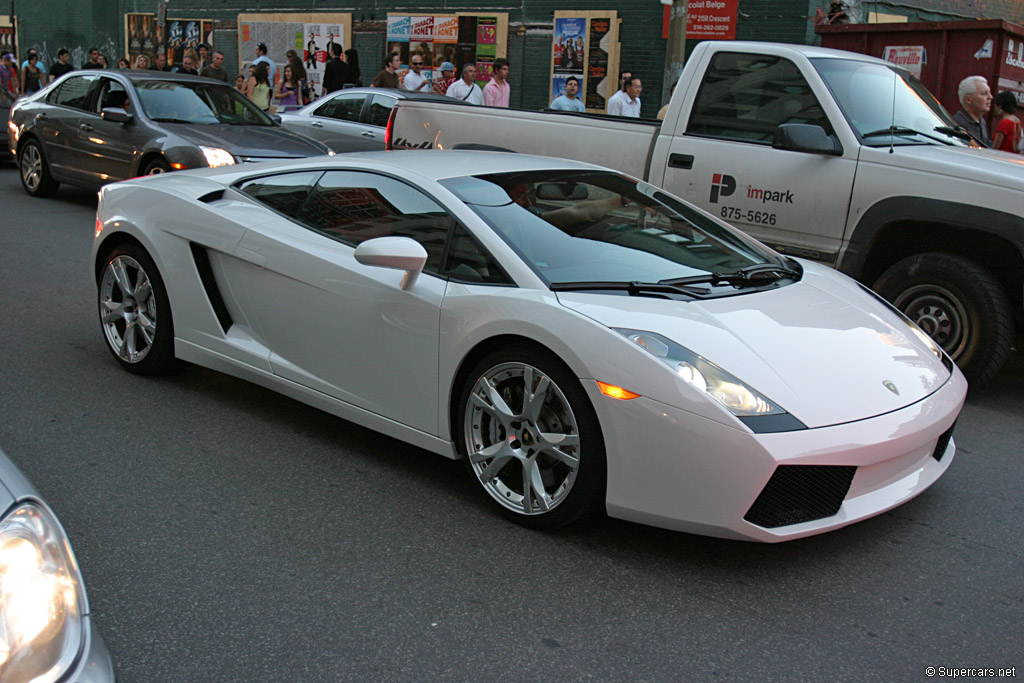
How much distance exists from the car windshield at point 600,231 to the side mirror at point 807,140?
1.52 metres

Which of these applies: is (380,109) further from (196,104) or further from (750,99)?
(750,99)

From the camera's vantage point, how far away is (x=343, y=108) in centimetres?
1391

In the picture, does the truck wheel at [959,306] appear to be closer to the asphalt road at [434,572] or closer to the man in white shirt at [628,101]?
the asphalt road at [434,572]

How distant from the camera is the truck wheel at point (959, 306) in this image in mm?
5828

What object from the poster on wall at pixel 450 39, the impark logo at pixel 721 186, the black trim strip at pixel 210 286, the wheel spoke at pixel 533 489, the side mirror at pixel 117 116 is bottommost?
the wheel spoke at pixel 533 489

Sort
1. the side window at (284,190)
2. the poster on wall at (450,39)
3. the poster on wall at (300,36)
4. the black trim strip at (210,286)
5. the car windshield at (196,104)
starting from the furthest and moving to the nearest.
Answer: the poster on wall at (300,36), the poster on wall at (450,39), the car windshield at (196,104), the black trim strip at (210,286), the side window at (284,190)

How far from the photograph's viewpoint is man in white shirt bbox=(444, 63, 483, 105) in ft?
48.5

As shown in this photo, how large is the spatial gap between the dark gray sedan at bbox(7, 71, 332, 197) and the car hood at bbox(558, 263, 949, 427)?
7180mm

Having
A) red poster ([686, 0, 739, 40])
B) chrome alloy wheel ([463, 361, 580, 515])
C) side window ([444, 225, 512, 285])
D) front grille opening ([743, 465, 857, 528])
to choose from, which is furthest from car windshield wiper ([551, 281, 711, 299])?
red poster ([686, 0, 739, 40])

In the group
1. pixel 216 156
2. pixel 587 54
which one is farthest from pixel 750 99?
pixel 587 54

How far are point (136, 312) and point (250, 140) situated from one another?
5.55 metres

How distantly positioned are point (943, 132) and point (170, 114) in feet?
26.4

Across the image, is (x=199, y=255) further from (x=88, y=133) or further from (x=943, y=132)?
(x=88, y=133)

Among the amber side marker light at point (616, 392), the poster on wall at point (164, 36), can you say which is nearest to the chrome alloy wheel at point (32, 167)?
the amber side marker light at point (616, 392)
